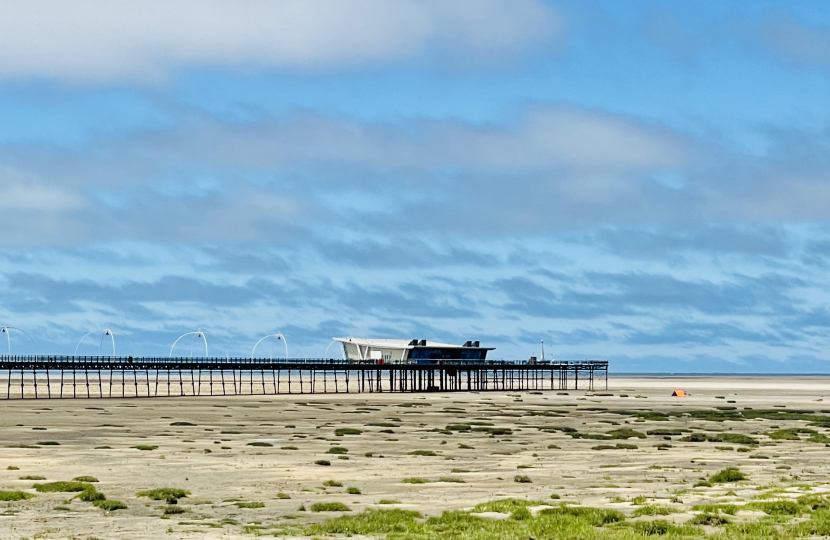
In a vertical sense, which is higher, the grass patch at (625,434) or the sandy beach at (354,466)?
the sandy beach at (354,466)

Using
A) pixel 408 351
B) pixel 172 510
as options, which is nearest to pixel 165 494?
pixel 172 510

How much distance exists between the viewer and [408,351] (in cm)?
15888

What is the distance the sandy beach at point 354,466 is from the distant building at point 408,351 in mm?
79978

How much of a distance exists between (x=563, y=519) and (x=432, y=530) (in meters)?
3.38

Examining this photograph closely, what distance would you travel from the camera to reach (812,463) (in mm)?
43500

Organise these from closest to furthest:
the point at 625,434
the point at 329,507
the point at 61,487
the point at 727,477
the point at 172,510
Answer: the point at 172,510
the point at 329,507
the point at 61,487
the point at 727,477
the point at 625,434

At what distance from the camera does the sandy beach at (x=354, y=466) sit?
94.6 ft

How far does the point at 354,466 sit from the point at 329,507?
41.3 feet

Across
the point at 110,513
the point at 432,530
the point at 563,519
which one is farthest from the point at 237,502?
the point at 563,519

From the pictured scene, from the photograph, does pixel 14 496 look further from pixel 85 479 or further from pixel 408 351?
pixel 408 351

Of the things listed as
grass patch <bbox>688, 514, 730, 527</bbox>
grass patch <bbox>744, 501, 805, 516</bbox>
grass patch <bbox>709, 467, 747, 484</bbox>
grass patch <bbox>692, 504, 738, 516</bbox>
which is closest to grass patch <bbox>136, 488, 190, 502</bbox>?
grass patch <bbox>688, 514, 730, 527</bbox>

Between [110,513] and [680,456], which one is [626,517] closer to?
[110,513]

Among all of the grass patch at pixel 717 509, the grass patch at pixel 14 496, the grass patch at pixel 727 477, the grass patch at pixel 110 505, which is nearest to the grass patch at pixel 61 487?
the grass patch at pixel 14 496

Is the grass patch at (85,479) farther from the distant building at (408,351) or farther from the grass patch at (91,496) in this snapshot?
the distant building at (408,351)
